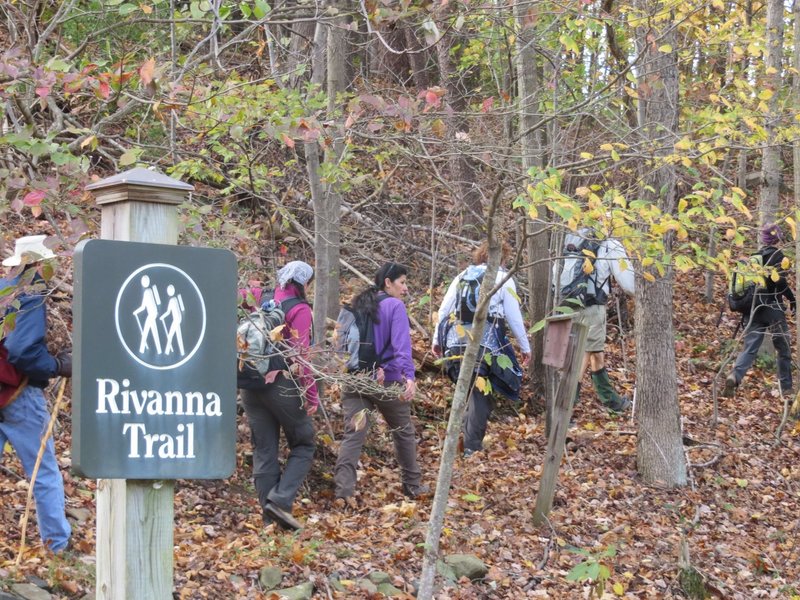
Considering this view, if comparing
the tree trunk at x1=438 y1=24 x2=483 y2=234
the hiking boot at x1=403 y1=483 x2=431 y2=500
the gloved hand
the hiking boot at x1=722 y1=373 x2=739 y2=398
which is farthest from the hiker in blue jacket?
the hiking boot at x1=722 y1=373 x2=739 y2=398

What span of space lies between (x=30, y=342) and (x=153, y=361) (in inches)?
128

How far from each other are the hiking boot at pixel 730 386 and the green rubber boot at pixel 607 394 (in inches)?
74.8

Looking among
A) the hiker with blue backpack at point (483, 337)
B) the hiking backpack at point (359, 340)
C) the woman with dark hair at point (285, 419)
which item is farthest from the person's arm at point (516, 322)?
the woman with dark hair at point (285, 419)

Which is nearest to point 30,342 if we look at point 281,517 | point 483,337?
point 281,517

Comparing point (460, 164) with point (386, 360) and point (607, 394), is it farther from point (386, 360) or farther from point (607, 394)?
point (386, 360)

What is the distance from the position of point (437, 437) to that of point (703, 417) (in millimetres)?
3738

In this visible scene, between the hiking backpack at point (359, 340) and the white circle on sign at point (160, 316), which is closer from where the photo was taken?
the white circle on sign at point (160, 316)

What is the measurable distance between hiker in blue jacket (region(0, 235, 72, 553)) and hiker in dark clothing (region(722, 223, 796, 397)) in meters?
8.66

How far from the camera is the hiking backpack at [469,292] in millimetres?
8891

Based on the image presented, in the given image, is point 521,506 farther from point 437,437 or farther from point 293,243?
point 293,243

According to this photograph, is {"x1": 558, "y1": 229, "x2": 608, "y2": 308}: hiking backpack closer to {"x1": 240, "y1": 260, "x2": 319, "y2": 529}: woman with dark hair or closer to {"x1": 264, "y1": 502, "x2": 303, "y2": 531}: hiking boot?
{"x1": 240, "y1": 260, "x2": 319, "y2": 529}: woman with dark hair

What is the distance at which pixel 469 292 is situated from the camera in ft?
29.6

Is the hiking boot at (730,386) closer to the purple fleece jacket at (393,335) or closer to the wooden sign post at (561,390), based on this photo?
the wooden sign post at (561,390)

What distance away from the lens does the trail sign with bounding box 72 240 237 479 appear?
2.88m
